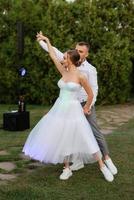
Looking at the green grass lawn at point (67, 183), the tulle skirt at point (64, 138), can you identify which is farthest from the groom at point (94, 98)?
the tulle skirt at point (64, 138)

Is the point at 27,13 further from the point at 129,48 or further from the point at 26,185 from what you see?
the point at 26,185

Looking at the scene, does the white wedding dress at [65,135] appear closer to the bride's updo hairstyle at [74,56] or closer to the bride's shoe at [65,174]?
the bride's shoe at [65,174]

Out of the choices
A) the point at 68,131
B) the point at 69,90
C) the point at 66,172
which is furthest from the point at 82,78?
the point at 66,172

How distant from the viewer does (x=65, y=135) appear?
7.16 m

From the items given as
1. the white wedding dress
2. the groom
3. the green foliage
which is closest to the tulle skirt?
the white wedding dress

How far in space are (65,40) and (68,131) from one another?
27.6 feet

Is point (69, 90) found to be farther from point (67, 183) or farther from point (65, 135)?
point (67, 183)

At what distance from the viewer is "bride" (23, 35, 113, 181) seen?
23.4 ft

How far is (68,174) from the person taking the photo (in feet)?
24.1

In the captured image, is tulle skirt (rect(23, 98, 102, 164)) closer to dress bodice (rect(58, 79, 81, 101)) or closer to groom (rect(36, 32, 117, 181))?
dress bodice (rect(58, 79, 81, 101))

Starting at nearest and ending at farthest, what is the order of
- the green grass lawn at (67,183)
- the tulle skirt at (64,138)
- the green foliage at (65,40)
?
the green grass lawn at (67,183) → the tulle skirt at (64,138) → the green foliage at (65,40)

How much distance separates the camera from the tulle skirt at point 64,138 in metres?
7.12

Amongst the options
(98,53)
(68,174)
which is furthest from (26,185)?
(98,53)

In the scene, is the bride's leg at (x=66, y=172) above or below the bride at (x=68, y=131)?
below
